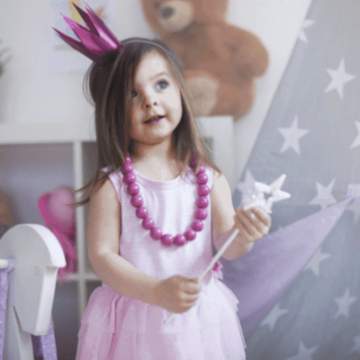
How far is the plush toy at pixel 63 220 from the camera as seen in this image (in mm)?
930

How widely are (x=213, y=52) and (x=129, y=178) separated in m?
0.40

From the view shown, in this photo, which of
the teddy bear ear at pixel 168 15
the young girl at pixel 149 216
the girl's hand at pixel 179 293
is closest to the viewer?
the girl's hand at pixel 179 293

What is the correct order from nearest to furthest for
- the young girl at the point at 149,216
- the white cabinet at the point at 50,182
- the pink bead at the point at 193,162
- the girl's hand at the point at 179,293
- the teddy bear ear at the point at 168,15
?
the girl's hand at the point at 179,293, the young girl at the point at 149,216, the pink bead at the point at 193,162, the teddy bear ear at the point at 168,15, the white cabinet at the point at 50,182

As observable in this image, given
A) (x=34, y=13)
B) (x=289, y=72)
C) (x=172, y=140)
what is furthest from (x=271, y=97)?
(x=34, y=13)

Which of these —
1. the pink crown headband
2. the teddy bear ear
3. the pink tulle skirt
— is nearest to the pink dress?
the pink tulle skirt

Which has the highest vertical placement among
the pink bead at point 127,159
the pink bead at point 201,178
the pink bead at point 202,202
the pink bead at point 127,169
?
the pink bead at point 127,159

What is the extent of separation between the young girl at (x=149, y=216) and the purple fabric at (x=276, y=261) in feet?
0.37

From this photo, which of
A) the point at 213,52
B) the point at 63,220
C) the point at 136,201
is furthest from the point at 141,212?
the point at 213,52

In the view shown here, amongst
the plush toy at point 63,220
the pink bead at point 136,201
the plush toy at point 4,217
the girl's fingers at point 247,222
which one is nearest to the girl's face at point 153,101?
the pink bead at point 136,201

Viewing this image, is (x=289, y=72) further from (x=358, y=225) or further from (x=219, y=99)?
(x=358, y=225)

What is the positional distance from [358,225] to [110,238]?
54 cm

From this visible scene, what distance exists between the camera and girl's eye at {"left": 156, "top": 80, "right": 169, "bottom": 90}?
0.70 metres

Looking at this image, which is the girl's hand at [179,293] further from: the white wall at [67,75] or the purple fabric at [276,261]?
the white wall at [67,75]

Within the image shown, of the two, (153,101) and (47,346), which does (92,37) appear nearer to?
(153,101)
